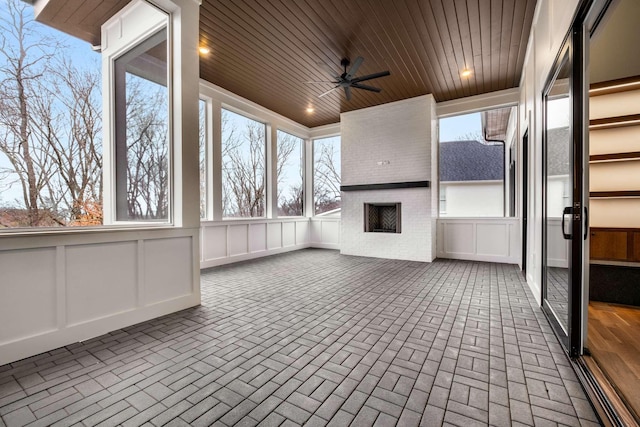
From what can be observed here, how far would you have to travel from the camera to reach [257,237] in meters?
6.23

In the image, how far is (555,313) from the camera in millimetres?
2432

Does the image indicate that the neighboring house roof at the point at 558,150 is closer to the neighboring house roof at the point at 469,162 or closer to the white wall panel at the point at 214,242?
the neighboring house roof at the point at 469,162

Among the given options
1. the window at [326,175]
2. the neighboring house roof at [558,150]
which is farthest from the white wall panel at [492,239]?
the window at [326,175]

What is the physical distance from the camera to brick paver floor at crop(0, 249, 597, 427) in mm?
1438

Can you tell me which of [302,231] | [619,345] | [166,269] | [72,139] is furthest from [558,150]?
[302,231]

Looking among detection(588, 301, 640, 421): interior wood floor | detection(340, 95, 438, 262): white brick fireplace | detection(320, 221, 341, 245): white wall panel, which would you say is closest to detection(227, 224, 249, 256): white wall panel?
detection(340, 95, 438, 262): white brick fireplace

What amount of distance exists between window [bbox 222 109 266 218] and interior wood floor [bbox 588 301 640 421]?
17.5ft

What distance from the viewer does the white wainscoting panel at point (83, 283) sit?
1974 mm

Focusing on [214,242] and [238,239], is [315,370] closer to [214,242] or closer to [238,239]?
[214,242]

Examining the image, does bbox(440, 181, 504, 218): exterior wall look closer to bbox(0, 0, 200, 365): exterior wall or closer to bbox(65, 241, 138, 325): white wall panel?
bbox(0, 0, 200, 365): exterior wall

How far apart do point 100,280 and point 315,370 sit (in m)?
1.93

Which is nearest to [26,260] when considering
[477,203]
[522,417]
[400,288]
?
[522,417]

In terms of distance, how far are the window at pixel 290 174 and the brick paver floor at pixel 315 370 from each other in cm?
416

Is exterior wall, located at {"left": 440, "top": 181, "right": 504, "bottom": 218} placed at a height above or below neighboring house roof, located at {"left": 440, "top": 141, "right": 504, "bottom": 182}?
below
